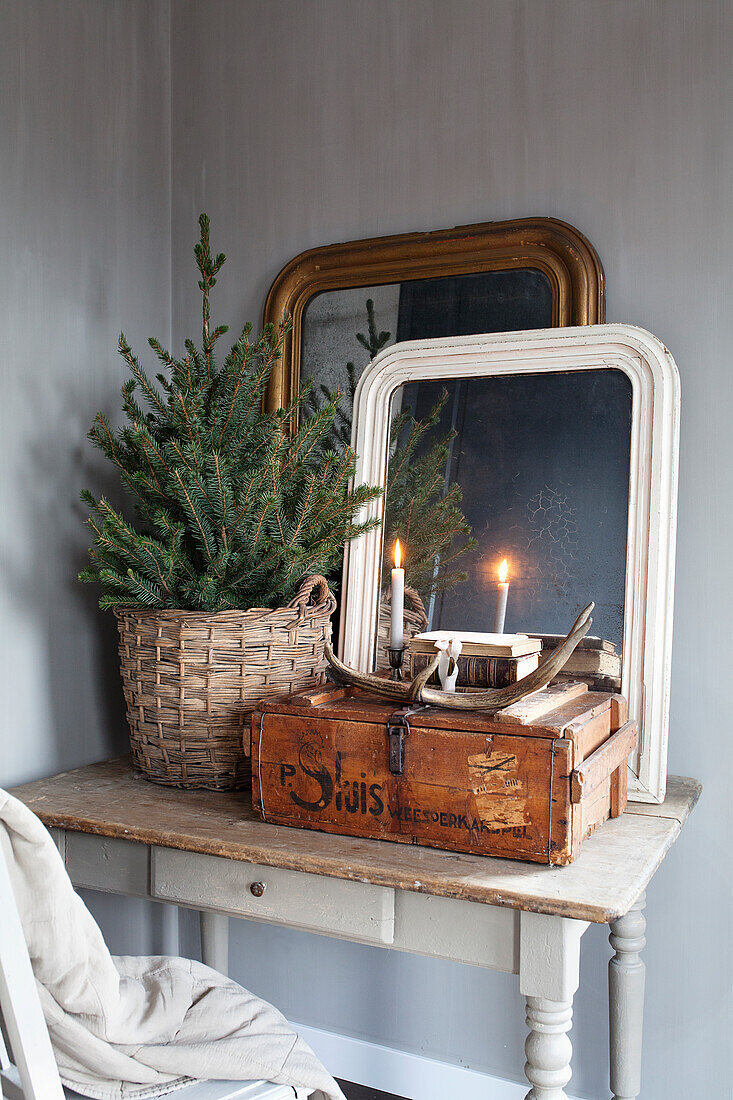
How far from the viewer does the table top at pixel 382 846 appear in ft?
3.39

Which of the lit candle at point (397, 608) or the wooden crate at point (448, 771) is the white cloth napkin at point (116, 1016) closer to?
the wooden crate at point (448, 771)

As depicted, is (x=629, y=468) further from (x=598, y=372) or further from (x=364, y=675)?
(x=364, y=675)

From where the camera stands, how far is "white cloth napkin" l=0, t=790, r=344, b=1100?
3.18 feet

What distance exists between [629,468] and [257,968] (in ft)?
4.23

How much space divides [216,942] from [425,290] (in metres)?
1.31

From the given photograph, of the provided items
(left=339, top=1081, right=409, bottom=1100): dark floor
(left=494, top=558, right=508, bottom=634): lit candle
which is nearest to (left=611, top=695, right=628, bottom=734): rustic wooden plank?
(left=494, top=558, right=508, bottom=634): lit candle

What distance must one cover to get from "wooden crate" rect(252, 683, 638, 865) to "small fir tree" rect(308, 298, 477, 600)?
1.11 ft

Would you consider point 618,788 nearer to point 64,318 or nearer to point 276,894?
point 276,894

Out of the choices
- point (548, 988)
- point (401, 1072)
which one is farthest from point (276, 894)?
point (401, 1072)

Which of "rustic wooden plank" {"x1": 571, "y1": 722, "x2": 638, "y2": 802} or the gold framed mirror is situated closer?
"rustic wooden plank" {"x1": 571, "y1": 722, "x2": 638, "y2": 802}

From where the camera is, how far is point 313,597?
1.52m

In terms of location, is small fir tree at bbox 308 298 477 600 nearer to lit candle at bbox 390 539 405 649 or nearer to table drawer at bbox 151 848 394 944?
lit candle at bbox 390 539 405 649

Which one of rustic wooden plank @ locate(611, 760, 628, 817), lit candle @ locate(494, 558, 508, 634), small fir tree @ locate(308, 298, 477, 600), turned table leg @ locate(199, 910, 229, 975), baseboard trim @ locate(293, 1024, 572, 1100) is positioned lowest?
baseboard trim @ locate(293, 1024, 572, 1100)

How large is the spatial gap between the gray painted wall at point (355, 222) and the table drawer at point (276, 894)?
0.47 meters
